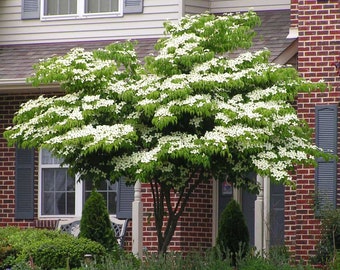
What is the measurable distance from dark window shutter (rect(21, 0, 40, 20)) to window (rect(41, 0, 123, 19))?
106 millimetres

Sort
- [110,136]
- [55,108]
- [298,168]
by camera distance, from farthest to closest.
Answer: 1. [298,168]
2. [55,108]
3. [110,136]

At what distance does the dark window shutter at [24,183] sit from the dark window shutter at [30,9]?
2614mm

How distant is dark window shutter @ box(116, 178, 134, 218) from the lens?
807 inches

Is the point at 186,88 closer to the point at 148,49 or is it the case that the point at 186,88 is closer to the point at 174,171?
the point at 174,171

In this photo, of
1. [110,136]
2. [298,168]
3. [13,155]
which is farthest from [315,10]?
[13,155]

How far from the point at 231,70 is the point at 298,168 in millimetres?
3403

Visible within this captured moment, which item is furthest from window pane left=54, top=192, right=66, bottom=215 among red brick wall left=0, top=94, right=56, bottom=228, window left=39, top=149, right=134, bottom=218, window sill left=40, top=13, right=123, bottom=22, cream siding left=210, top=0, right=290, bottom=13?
cream siding left=210, top=0, right=290, bottom=13

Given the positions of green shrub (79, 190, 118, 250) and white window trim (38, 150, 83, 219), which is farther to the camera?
white window trim (38, 150, 83, 219)

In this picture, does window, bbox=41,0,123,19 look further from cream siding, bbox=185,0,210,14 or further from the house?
cream siding, bbox=185,0,210,14

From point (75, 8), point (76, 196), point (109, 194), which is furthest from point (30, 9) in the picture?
point (109, 194)

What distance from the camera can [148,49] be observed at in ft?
68.2

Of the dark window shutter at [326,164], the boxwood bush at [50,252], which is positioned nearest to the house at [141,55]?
the dark window shutter at [326,164]

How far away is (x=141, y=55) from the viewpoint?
67.3 feet

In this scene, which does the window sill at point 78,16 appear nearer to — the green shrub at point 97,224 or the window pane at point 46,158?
the window pane at point 46,158
